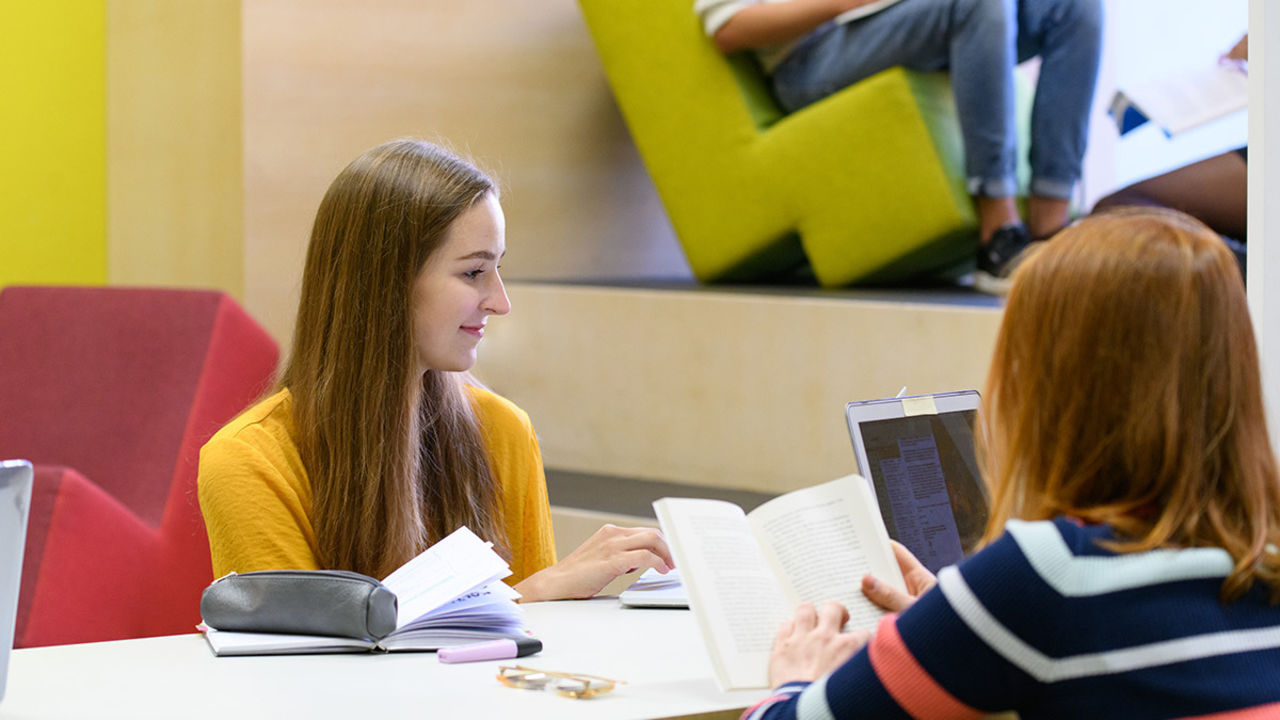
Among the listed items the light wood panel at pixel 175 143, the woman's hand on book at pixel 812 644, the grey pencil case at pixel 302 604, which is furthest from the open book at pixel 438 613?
the light wood panel at pixel 175 143

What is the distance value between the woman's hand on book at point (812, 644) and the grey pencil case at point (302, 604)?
1.15 feet

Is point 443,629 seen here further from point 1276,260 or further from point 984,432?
point 1276,260

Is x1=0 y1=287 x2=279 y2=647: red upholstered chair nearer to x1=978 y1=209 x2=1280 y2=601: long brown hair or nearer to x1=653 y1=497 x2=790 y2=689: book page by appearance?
x1=653 y1=497 x2=790 y2=689: book page

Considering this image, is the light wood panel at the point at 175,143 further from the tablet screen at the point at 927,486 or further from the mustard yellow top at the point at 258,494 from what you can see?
the tablet screen at the point at 927,486

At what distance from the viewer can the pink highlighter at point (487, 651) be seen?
1.17 m

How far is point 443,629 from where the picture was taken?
1221 millimetres

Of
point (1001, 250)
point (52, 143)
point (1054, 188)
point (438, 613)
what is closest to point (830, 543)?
point (438, 613)

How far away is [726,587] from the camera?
1044 mm

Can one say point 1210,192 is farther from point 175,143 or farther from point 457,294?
point 175,143

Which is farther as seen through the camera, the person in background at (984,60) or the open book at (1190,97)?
the person in background at (984,60)

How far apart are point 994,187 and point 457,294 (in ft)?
5.50

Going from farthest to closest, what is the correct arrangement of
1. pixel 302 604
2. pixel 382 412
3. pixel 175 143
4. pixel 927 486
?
pixel 175 143 < pixel 382 412 < pixel 927 486 < pixel 302 604

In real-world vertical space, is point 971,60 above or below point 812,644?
above

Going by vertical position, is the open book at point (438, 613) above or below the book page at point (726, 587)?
below
